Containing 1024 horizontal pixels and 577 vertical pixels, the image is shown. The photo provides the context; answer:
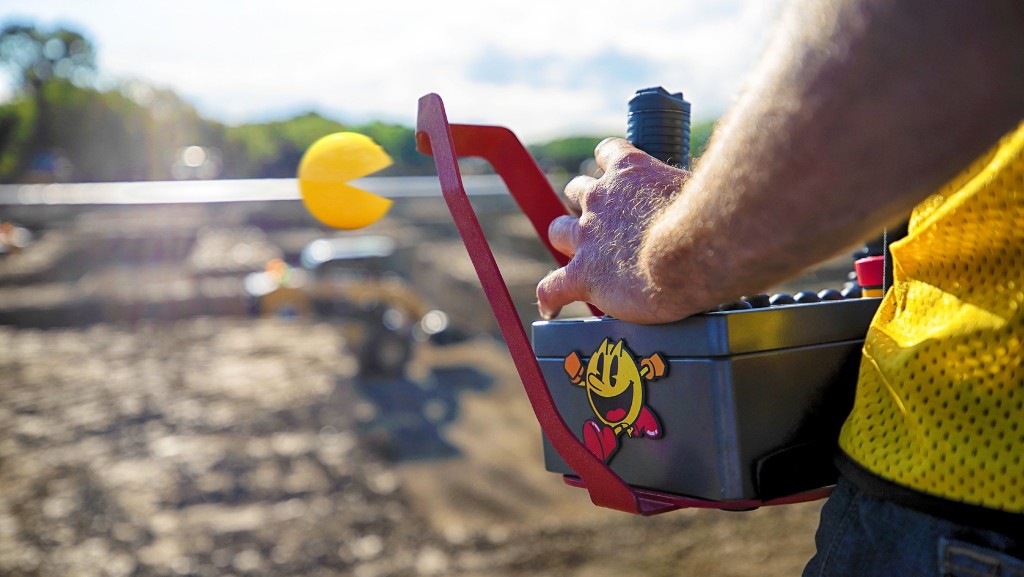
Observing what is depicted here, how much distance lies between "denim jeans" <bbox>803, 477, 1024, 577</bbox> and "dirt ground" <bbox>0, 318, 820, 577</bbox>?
3.77m

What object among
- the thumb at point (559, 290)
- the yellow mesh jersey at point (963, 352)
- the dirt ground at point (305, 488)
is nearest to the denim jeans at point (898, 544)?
the yellow mesh jersey at point (963, 352)

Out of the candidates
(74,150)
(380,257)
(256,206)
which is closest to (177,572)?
(380,257)

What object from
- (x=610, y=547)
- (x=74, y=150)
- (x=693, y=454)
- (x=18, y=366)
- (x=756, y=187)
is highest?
(x=74, y=150)

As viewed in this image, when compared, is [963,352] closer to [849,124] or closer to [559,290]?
[849,124]

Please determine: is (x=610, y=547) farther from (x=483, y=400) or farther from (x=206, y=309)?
(x=206, y=309)

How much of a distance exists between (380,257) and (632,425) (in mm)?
9120

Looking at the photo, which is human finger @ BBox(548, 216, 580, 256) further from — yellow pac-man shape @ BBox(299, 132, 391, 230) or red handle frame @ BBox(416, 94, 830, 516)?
yellow pac-man shape @ BBox(299, 132, 391, 230)

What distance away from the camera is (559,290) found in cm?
84

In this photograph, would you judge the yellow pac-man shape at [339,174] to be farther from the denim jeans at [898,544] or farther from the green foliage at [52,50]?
the green foliage at [52,50]

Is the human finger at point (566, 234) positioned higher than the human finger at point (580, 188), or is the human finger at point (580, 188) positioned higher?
the human finger at point (580, 188)

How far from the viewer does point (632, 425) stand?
83 cm

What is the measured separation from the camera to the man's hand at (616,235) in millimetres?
744

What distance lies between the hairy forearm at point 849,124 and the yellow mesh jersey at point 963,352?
125 millimetres

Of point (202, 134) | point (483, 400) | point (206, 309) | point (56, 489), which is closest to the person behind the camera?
point (56, 489)
